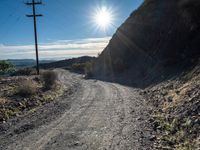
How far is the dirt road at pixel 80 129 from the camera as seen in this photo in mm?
10008

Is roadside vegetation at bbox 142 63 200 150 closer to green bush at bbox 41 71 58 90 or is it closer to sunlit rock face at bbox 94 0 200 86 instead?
sunlit rock face at bbox 94 0 200 86

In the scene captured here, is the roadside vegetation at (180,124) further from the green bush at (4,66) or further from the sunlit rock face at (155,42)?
the green bush at (4,66)

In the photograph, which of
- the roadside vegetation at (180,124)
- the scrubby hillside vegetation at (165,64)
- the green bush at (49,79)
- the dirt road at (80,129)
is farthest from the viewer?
the green bush at (49,79)

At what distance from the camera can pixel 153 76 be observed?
3175cm

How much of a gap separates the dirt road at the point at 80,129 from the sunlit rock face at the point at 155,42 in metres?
12.5

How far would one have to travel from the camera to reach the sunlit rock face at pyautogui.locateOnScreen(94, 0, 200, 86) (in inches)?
1201

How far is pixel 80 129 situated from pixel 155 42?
3227 centimetres

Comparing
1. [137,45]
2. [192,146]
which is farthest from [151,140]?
[137,45]

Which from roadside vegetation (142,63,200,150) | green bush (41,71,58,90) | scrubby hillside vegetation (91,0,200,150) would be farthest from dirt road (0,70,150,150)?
green bush (41,71,58,90)

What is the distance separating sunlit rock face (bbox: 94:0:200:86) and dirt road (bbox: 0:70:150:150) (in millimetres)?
12454

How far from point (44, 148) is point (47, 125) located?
3.59m

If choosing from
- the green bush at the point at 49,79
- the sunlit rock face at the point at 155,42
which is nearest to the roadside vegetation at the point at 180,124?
the sunlit rock face at the point at 155,42

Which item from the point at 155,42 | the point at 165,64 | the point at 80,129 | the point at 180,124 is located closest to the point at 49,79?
the point at 165,64

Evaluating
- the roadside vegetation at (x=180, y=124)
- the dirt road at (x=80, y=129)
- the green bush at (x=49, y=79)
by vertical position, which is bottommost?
the dirt road at (x=80, y=129)
